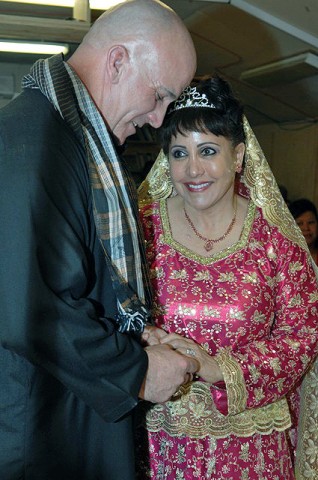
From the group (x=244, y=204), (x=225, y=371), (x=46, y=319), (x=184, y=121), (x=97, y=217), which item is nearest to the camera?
(x=46, y=319)

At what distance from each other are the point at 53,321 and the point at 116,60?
589mm

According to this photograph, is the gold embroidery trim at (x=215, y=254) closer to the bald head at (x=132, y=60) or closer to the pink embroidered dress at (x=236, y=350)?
the pink embroidered dress at (x=236, y=350)

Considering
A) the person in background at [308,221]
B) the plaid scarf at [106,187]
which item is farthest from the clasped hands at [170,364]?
the person in background at [308,221]

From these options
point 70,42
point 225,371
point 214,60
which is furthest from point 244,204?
point 214,60

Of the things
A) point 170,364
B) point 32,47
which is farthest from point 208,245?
point 32,47

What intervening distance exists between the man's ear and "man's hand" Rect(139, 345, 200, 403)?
618 mm

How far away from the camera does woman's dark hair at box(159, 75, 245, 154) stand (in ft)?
6.13

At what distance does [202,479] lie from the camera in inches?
71.6

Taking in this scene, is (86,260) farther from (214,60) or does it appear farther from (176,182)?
(214,60)

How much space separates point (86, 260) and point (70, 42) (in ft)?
9.64

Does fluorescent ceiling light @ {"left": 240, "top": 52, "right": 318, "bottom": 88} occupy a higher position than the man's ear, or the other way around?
fluorescent ceiling light @ {"left": 240, "top": 52, "right": 318, "bottom": 88}

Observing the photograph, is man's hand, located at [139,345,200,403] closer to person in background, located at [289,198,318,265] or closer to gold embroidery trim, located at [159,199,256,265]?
gold embroidery trim, located at [159,199,256,265]

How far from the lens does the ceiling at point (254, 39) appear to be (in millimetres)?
3861

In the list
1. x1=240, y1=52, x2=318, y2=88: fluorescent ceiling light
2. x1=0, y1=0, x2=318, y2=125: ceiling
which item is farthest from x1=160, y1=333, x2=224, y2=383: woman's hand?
x1=240, y1=52, x2=318, y2=88: fluorescent ceiling light
